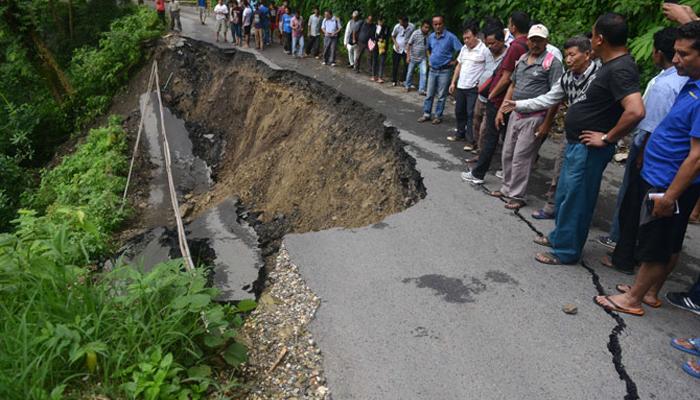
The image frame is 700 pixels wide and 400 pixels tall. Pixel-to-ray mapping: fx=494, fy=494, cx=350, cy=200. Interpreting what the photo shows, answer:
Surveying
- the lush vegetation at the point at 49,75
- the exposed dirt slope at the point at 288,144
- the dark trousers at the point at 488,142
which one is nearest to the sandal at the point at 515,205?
the dark trousers at the point at 488,142

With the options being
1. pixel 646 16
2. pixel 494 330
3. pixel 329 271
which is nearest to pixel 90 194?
pixel 329 271

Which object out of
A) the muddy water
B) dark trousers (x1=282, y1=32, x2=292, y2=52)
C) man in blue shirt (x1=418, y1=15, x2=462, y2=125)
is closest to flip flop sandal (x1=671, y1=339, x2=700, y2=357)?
the muddy water

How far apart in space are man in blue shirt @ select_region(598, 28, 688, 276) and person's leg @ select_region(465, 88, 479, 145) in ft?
9.52

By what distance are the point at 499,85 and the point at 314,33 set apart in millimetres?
10529

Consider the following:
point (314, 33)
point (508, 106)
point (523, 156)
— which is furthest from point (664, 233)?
point (314, 33)

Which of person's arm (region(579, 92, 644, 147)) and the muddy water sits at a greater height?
person's arm (region(579, 92, 644, 147))

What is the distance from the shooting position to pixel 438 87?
8.62 metres

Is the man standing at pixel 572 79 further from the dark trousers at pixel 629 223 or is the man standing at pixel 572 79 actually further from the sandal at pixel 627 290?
the sandal at pixel 627 290

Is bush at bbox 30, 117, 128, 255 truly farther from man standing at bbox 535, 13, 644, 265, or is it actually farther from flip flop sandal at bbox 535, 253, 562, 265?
man standing at bbox 535, 13, 644, 265

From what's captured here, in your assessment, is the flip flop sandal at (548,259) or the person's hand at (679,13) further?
the flip flop sandal at (548,259)

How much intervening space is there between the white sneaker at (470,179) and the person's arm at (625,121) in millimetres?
2195

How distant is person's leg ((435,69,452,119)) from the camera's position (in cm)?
839

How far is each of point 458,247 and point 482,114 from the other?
289 centimetres

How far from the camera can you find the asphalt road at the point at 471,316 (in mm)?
3094
